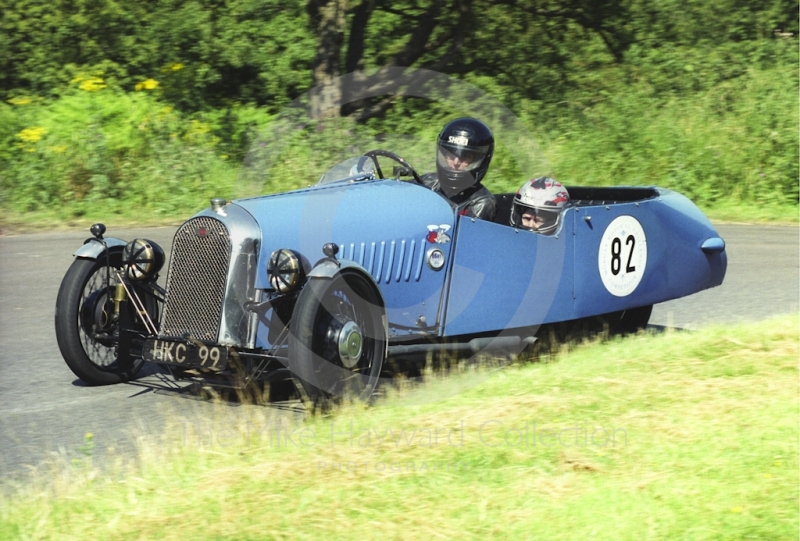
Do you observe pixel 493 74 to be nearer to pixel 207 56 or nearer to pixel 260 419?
pixel 207 56

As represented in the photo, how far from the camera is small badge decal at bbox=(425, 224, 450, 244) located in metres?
6.25

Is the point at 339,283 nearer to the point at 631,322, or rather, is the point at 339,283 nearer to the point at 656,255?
the point at 656,255

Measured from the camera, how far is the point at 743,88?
1894 centimetres

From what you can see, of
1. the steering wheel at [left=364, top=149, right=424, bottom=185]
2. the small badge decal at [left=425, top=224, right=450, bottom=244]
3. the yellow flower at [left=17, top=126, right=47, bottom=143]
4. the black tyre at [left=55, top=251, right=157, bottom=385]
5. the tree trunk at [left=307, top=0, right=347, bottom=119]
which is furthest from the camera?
the tree trunk at [left=307, top=0, right=347, bottom=119]

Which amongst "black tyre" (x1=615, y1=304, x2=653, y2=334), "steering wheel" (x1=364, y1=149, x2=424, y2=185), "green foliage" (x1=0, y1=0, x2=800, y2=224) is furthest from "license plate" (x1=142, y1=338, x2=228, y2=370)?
"green foliage" (x1=0, y1=0, x2=800, y2=224)

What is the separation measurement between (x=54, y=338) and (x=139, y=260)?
1955mm

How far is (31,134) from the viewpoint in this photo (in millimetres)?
15438

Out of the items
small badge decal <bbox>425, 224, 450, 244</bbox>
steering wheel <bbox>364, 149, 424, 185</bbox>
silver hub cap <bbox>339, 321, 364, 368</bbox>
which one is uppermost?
steering wheel <bbox>364, 149, 424, 185</bbox>

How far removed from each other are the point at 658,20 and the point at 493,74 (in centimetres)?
391

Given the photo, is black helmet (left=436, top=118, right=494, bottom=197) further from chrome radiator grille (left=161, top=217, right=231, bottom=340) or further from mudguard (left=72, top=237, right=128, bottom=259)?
mudguard (left=72, top=237, right=128, bottom=259)

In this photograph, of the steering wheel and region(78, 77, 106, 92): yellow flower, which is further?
region(78, 77, 106, 92): yellow flower

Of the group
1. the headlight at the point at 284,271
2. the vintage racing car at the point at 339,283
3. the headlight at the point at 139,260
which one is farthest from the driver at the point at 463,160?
the headlight at the point at 139,260

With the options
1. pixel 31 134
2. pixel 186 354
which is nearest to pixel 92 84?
pixel 31 134

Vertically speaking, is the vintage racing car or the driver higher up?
the driver
